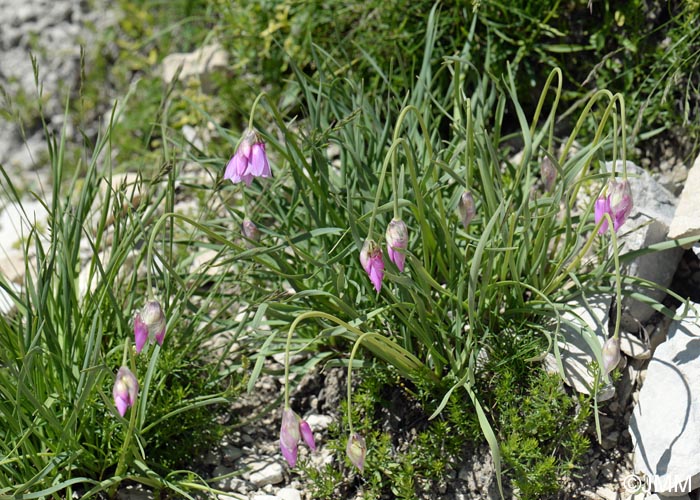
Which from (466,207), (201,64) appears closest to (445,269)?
A: (466,207)

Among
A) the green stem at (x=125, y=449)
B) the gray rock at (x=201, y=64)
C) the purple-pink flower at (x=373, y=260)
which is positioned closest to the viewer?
the purple-pink flower at (x=373, y=260)

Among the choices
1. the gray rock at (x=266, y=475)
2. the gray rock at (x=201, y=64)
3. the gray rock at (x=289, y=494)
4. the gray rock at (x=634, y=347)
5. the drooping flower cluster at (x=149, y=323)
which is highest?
the gray rock at (x=201, y=64)

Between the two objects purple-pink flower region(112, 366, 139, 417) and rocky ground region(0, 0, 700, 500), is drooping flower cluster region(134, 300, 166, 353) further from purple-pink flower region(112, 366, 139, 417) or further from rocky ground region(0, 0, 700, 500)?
rocky ground region(0, 0, 700, 500)

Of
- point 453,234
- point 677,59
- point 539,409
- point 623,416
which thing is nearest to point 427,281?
point 453,234

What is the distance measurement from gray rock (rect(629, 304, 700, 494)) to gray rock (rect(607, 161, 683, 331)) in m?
0.14

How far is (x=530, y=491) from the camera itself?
214 cm

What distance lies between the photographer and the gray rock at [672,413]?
216 centimetres

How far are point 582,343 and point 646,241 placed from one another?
0.41 m

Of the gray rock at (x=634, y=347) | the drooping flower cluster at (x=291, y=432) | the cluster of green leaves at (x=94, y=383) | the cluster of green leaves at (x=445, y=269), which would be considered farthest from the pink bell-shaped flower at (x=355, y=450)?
the gray rock at (x=634, y=347)

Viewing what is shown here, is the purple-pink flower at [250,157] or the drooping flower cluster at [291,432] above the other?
the purple-pink flower at [250,157]

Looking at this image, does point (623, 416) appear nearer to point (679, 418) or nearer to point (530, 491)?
point (679, 418)

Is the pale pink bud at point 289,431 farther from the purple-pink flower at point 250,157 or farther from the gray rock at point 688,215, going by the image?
the gray rock at point 688,215

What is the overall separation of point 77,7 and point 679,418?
13.8ft

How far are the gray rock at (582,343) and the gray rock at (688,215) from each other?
0.30 metres
